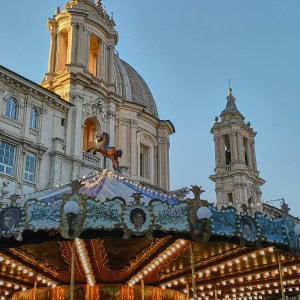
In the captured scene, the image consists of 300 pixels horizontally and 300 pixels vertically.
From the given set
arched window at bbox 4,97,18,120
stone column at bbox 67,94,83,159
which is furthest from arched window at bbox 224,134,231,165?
arched window at bbox 4,97,18,120

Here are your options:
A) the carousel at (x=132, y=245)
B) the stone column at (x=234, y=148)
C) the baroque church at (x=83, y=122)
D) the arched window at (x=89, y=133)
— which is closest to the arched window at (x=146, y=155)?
the baroque church at (x=83, y=122)

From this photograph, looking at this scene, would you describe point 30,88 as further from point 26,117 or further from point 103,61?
point 103,61

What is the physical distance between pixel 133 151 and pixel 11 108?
601 inches

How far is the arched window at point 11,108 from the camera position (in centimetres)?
2536

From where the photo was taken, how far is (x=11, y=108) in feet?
84.2

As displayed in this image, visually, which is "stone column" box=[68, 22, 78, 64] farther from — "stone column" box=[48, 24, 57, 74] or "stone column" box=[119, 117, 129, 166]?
"stone column" box=[119, 117, 129, 166]

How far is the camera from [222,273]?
16.1 meters

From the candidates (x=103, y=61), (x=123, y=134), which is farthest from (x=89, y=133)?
(x=123, y=134)

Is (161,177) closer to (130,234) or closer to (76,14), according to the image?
(76,14)

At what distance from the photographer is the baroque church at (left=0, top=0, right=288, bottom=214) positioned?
2550 cm

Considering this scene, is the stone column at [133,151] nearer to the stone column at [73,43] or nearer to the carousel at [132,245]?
the stone column at [73,43]

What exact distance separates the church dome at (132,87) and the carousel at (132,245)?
26174 mm

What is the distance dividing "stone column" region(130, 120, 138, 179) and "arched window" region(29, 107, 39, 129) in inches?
506

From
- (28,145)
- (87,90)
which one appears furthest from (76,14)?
(28,145)
